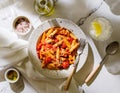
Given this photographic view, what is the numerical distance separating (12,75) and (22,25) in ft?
0.58

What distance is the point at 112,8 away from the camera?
161 centimetres

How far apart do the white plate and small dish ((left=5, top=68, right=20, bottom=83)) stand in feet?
0.23

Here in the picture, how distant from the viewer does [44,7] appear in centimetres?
159

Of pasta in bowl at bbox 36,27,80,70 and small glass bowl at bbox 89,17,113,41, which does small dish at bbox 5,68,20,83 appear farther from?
small glass bowl at bbox 89,17,113,41

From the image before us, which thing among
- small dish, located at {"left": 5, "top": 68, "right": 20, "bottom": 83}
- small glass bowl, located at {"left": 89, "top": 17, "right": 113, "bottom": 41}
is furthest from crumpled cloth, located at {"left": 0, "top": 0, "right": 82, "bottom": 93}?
small glass bowl, located at {"left": 89, "top": 17, "right": 113, "bottom": 41}

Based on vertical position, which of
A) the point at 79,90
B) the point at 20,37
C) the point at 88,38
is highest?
the point at 20,37

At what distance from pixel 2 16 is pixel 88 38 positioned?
31 cm

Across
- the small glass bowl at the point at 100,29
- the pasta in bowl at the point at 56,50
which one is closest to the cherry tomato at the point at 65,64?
the pasta in bowl at the point at 56,50

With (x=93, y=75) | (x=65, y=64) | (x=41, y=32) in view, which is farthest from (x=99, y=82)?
(x=41, y=32)

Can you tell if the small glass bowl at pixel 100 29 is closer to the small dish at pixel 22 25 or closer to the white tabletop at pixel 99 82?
the white tabletop at pixel 99 82

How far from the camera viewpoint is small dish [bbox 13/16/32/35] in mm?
1584

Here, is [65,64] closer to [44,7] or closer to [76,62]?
[76,62]

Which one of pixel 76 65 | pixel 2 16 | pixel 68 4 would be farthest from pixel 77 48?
pixel 2 16

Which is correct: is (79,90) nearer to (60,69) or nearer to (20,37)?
(60,69)
